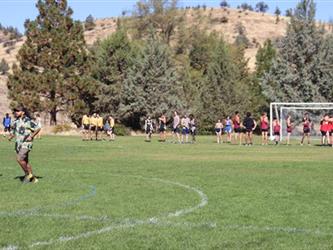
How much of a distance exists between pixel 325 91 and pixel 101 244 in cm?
5433

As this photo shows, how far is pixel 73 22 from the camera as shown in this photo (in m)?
61.6

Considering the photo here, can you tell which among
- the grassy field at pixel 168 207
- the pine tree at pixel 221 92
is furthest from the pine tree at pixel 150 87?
the grassy field at pixel 168 207

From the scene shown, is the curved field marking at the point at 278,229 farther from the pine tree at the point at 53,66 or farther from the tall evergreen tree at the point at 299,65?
the tall evergreen tree at the point at 299,65

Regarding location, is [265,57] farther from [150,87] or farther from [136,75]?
[136,75]

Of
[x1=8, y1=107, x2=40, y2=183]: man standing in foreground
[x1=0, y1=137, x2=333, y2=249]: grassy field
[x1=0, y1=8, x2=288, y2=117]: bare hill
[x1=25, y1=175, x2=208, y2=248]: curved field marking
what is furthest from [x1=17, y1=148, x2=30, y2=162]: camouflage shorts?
[x1=0, y1=8, x2=288, y2=117]: bare hill

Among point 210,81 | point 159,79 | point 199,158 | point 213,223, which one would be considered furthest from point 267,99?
point 213,223

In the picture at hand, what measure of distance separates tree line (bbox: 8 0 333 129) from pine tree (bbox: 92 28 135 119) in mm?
101

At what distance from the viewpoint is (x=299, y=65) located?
200 feet

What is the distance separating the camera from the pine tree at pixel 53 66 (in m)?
59.0

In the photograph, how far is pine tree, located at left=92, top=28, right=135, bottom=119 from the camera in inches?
2506

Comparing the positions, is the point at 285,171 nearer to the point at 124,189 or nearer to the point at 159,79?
the point at 124,189

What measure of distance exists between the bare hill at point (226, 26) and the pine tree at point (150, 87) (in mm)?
63111

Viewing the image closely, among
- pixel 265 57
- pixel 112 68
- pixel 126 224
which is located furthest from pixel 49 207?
pixel 265 57

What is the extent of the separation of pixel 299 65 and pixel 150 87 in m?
14.7
